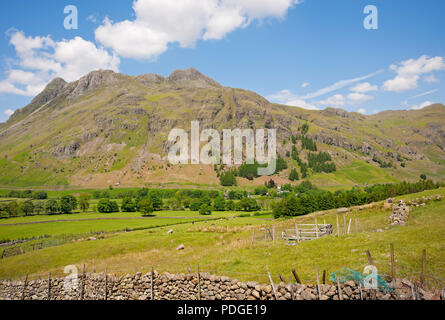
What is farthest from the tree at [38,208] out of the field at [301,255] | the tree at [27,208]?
the field at [301,255]

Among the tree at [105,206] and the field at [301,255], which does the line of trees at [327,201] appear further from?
the tree at [105,206]

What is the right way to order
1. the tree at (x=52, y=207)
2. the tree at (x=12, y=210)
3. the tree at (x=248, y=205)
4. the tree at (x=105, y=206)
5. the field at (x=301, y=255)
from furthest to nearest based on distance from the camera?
1. the tree at (x=248, y=205)
2. the tree at (x=105, y=206)
3. the tree at (x=52, y=207)
4. the tree at (x=12, y=210)
5. the field at (x=301, y=255)

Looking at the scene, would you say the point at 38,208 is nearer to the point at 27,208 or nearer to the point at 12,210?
the point at 27,208

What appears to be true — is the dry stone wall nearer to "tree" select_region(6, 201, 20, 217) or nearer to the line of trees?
the line of trees

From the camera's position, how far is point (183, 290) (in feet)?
76.1

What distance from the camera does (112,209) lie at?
153 m

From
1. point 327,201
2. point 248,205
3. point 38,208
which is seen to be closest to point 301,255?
point 327,201

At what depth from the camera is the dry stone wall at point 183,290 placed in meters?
16.1

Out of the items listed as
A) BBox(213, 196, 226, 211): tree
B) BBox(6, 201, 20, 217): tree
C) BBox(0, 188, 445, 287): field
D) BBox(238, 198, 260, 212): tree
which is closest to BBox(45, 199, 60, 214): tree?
BBox(6, 201, 20, 217): tree

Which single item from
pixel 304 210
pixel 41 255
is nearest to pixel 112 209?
pixel 41 255

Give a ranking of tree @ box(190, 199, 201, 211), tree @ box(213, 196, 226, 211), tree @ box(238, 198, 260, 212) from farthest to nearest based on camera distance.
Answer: tree @ box(213, 196, 226, 211) → tree @ box(190, 199, 201, 211) → tree @ box(238, 198, 260, 212)

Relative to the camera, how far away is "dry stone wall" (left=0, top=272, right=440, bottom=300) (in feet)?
52.7

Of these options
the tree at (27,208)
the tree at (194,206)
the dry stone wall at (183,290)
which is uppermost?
the dry stone wall at (183,290)
